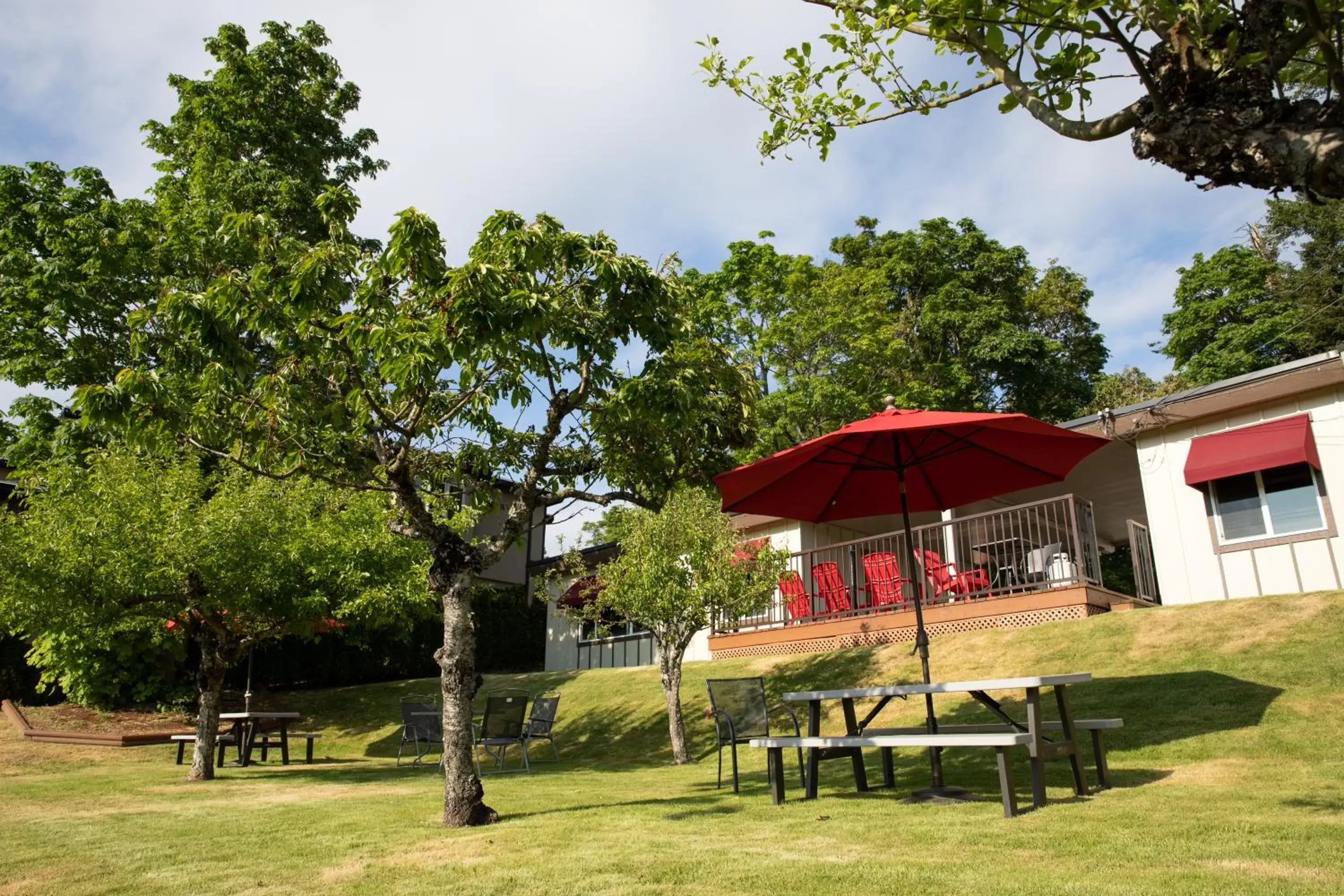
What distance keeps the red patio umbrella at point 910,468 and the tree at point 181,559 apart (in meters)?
6.92

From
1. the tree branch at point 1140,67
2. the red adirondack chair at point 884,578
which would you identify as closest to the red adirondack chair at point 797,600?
the red adirondack chair at point 884,578

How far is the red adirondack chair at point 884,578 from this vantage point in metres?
15.1

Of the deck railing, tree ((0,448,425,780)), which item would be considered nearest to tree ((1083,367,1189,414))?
the deck railing

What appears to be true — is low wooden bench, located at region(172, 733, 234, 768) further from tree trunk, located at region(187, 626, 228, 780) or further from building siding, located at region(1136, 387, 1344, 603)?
building siding, located at region(1136, 387, 1344, 603)

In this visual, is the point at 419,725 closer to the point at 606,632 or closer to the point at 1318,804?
the point at 606,632

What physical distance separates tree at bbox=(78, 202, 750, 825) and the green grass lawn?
61.1 inches

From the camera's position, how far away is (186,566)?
10820mm

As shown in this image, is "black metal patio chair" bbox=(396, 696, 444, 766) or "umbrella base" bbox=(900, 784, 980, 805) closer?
"umbrella base" bbox=(900, 784, 980, 805)

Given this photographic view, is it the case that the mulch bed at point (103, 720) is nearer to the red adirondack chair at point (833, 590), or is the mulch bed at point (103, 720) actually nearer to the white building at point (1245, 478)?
the red adirondack chair at point (833, 590)

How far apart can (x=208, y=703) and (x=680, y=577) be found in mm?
6303

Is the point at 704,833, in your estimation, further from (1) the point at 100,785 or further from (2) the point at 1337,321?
(2) the point at 1337,321

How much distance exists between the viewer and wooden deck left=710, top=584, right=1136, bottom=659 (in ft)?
41.1

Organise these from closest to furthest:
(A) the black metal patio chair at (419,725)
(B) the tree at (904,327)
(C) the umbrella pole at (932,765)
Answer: (C) the umbrella pole at (932,765) < (A) the black metal patio chair at (419,725) < (B) the tree at (904,327)

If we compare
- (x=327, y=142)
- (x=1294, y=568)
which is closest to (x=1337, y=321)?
(x=1294, y=568)
